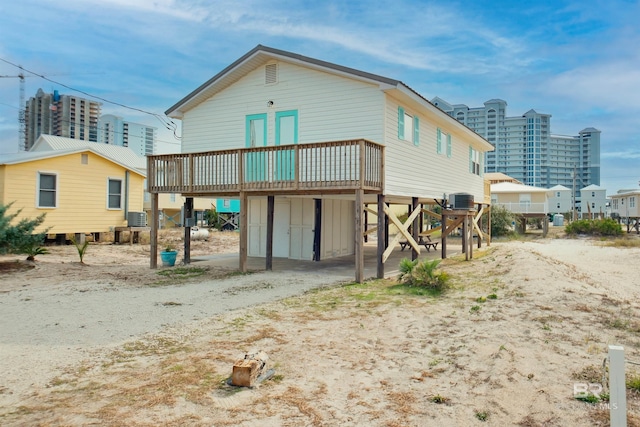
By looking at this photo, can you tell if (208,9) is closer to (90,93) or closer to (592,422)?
(592,422)

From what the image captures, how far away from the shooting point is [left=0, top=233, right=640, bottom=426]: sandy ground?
13.3 ft

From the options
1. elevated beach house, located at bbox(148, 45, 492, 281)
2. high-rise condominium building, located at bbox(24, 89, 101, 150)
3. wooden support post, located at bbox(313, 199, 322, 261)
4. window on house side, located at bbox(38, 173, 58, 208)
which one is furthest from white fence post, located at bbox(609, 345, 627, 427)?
high-rise condominium building, located at bbox(24, 89, 101, 150)

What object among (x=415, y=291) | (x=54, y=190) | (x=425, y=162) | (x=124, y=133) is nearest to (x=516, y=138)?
(x=124, y=133)

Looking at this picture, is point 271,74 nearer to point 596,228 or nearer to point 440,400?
point 440,400

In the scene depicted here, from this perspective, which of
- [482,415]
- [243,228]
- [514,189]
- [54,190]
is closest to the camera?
[482,415]

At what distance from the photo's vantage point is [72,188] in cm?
1969

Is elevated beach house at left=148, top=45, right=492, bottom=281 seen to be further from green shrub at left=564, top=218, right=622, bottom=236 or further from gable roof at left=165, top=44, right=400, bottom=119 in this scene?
green shrub at left=564, top=218, right=622, bottom=236

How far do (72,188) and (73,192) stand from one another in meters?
0.18

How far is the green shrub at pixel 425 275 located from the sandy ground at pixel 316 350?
43 cm

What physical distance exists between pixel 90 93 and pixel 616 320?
1155 inches

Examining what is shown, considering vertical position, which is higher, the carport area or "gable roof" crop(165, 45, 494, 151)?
"gable roof" crop(165, 45, 494, 151)

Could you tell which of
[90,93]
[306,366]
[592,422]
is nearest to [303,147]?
[306,366]

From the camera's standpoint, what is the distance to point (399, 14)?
1219 cm

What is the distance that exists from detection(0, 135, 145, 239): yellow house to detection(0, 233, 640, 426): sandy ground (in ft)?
29.2
